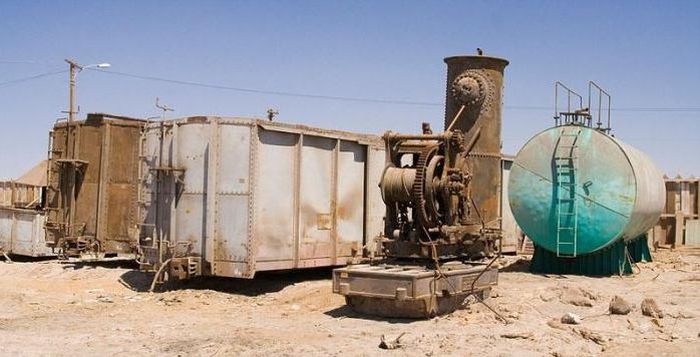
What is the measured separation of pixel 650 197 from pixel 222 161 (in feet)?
32.5

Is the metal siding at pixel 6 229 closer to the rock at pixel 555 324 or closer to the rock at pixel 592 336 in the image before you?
the rock at pixel 555 324

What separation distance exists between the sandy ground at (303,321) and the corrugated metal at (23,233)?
4494 millimetres

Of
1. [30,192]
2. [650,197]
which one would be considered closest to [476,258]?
[650,197]

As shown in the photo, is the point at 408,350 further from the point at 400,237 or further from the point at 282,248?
the point at 282,248

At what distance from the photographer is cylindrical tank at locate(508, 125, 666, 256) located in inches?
635

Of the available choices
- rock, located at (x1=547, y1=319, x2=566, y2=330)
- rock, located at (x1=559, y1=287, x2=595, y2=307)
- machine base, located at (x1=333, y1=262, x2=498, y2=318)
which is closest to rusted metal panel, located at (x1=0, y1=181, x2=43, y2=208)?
machine base, located at (x1=333, y1=262, x2=498, y2=318)

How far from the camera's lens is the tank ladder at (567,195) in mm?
16433

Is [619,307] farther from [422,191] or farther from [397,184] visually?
[397,184]

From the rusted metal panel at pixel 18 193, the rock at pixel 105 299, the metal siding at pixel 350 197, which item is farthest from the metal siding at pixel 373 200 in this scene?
the rusted metal panel at pixel 18 193

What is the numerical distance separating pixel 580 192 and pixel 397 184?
6097 mm

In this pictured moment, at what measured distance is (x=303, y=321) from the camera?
37.8 feet

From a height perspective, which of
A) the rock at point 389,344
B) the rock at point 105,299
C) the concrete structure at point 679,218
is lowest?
the rock at point 105,299

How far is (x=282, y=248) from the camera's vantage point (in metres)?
14.5

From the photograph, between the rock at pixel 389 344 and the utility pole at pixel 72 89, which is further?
the utility pole at pixel 72 89
